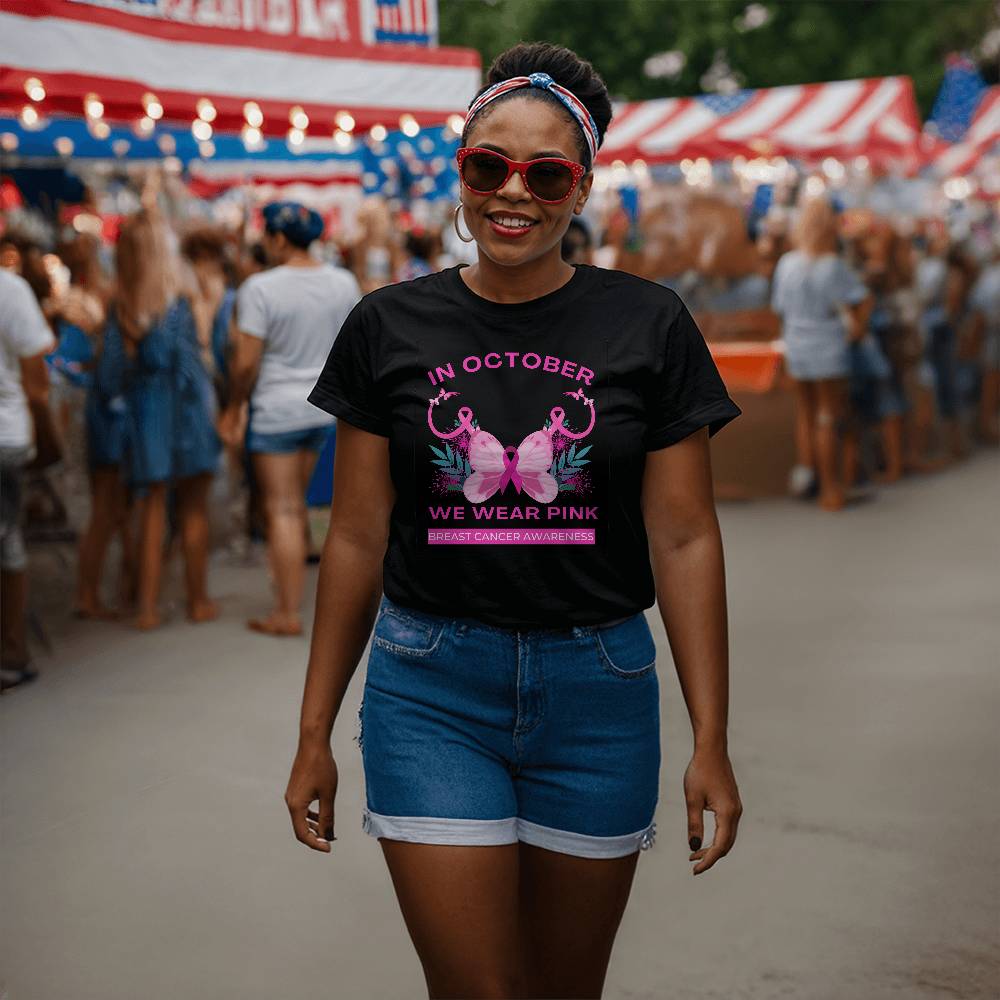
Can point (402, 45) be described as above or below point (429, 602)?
above

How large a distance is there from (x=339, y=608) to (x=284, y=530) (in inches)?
187

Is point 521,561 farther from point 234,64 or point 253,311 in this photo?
point 234,64

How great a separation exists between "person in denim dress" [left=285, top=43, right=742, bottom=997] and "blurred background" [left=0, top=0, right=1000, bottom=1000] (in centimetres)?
138

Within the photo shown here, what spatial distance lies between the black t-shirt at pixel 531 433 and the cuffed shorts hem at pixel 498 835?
1.02 ft

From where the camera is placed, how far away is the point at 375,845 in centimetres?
461

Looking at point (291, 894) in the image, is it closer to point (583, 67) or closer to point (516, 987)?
point (516, 987)

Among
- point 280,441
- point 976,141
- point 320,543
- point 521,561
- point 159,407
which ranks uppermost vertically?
point 521,561

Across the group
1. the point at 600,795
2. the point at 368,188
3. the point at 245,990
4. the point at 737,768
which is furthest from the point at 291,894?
the point at 368,188

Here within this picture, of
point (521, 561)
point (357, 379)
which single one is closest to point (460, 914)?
point (521, 561)

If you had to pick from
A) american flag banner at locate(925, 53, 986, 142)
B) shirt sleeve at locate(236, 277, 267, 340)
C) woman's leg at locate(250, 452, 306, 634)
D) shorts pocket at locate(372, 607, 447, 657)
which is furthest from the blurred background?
american flag banner at locate(925, 53, 986, 142)

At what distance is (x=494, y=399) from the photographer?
2287 millimetres

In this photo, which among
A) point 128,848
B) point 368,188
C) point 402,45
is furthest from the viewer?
point 368,188

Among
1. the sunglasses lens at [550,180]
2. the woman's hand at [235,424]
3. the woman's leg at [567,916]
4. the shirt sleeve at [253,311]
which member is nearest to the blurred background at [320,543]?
the woman's hand at [235,424]

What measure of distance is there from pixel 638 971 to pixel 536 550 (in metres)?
1.79
